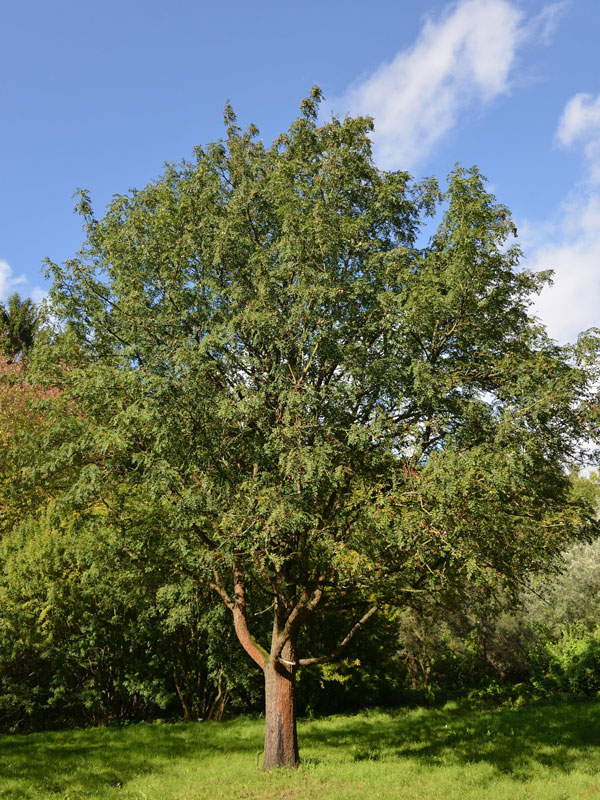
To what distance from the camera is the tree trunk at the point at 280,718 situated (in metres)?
12.0

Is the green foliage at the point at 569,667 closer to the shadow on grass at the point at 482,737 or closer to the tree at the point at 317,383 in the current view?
the shadow on grass at the point at 482,737

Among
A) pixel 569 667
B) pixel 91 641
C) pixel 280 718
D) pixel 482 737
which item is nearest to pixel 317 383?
pixel 280 718

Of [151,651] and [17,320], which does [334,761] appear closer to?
[151,651]

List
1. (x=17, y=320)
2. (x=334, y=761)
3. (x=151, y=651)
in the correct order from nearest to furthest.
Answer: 1. (x=334, y=761)
2. (x=151, y=651)
3. (x=17, y=320)

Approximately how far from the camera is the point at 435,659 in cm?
2442

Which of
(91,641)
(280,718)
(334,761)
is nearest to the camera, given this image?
(280,718)

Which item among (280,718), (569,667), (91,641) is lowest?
(569,667)

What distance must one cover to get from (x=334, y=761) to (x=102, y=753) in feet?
18.4

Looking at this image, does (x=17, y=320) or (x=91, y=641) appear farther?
(x=17, y=320)

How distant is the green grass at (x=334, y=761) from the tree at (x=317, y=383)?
154 centimetres

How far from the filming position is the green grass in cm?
Result: 1049

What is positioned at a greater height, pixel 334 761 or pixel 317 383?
pixel 317 383

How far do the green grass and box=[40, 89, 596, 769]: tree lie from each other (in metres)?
1.54

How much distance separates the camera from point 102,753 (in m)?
13.5
